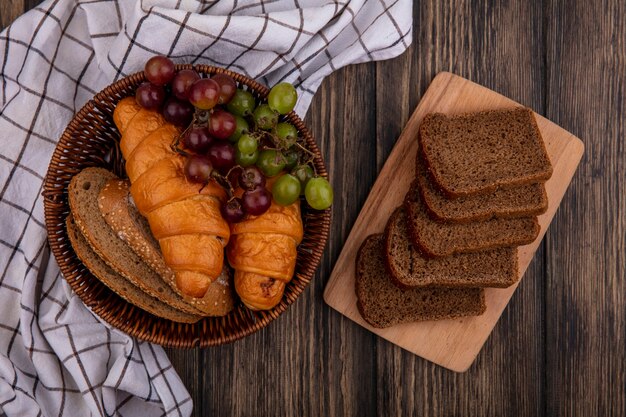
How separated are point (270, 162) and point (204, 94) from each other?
0.20 m

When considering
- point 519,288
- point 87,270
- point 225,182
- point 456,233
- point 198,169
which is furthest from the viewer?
point 519,288

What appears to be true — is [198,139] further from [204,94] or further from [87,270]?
[87,270]

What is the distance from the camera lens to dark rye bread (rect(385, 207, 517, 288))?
161 centimetres

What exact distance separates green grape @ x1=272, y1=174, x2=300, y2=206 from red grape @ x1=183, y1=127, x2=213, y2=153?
0.59ft

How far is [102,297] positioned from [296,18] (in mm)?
886

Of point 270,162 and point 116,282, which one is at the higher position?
point 270,162

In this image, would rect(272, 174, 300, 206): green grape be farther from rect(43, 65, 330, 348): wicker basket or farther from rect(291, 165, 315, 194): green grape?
rect(43, 65, 330, 348): wicker basket

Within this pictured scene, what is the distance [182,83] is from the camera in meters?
1.29

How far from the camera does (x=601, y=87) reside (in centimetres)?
174

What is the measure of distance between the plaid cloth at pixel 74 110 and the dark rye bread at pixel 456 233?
0.48 meters

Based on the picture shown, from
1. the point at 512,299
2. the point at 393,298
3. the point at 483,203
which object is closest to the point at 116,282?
the point at 393,298

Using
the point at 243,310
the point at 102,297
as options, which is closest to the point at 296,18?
the point at 243,310

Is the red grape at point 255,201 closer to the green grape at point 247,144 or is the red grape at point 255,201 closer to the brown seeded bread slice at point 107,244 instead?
the green grape at point 247,144

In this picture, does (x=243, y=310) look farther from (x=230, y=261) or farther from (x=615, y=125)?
(x=615, y=125)
